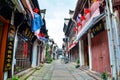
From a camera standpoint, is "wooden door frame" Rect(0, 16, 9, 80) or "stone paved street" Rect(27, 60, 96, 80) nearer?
"wooden door frame" Rect(0, 16, 9, 80)

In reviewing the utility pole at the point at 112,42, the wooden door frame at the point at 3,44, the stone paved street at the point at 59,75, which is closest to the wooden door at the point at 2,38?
the wooden door frame at the point at 3,44

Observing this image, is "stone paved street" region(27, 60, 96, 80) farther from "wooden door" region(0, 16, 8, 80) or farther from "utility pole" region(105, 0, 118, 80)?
"wooden door" region(0, 16, 8, 80)

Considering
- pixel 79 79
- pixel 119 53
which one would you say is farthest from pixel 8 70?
pixel 119 53

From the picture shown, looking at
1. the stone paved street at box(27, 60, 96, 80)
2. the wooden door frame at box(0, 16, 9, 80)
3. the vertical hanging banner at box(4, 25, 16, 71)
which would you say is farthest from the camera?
the stone paved street at box(27, 60, 96, 80)

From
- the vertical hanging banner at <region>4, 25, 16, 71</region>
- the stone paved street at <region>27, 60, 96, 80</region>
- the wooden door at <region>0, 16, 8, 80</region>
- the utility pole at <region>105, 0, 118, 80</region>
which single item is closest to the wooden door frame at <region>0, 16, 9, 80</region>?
the wooden door at <region>0, 16, 8, 80</region>

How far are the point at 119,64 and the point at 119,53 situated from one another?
42 centimetres

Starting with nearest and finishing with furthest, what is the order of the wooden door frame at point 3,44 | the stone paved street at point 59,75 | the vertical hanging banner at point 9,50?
the wooden door frame at point 3,44
the vertical hanging banner at point 9,50
the stone paved street at point 59,75

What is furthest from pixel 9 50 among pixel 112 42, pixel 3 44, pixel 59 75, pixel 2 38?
pixel 59 75

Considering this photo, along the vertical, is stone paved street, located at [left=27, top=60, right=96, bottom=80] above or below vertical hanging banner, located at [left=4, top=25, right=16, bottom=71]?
below

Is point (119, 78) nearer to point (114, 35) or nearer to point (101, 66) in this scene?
point (114, 35)

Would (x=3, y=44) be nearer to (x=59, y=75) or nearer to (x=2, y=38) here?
(x=2, y=38)

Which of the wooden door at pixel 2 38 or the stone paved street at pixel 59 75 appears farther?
the stone paved street at pixel 59 75

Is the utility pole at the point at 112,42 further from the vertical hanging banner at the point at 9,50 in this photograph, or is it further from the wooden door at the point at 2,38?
the wooden door at the point at 2,38

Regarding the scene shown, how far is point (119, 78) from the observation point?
5.66 metres
